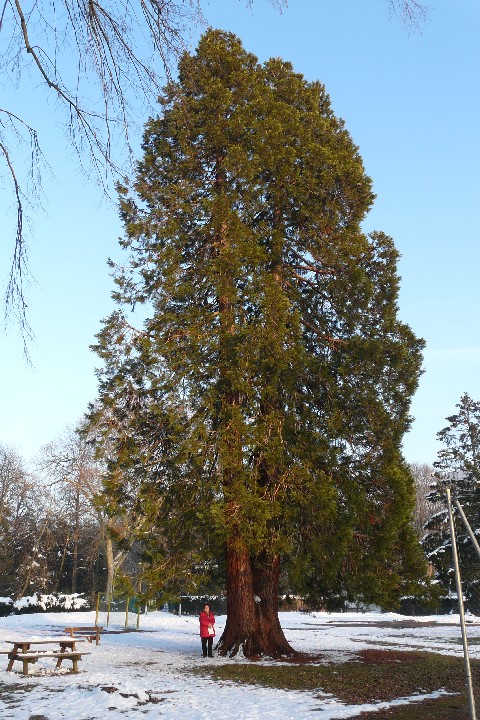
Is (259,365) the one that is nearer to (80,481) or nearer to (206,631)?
(206,631)

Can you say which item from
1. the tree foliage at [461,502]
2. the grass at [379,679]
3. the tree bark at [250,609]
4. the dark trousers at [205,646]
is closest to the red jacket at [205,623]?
the dark trousers at [205,646]

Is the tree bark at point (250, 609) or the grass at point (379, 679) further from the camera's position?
the tree bark at point (250, 609)

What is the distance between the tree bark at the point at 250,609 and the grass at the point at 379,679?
119 cm

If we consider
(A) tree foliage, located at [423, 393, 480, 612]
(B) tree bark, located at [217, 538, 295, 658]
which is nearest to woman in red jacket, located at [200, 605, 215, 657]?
(B) tree bark, located at [217, 538, 295, 658]

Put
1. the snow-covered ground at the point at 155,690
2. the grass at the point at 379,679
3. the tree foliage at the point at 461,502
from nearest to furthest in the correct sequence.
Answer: the snow-covered ground at the point at 155,690 < the grass at the point at 379,679 < the tree foliage at the point at 461,502

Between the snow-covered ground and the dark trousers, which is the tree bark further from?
the snow-covered ground

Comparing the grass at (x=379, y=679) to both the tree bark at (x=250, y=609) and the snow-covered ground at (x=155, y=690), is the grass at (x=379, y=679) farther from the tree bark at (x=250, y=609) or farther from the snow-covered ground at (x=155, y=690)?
the tree bark at (x=250, y=609)

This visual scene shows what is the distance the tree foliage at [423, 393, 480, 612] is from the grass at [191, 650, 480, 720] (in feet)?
36.6

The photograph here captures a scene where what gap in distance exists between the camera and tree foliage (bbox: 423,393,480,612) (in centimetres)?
2659

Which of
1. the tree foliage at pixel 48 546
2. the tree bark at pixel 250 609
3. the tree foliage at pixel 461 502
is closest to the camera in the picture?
the tree bark at pixel 250 609

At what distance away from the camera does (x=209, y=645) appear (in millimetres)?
14781

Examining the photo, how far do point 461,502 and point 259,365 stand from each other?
59.4 feet

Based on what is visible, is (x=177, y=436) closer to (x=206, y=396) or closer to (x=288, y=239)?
(x=206, y=396)

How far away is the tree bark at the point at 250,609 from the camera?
14.4 metres
